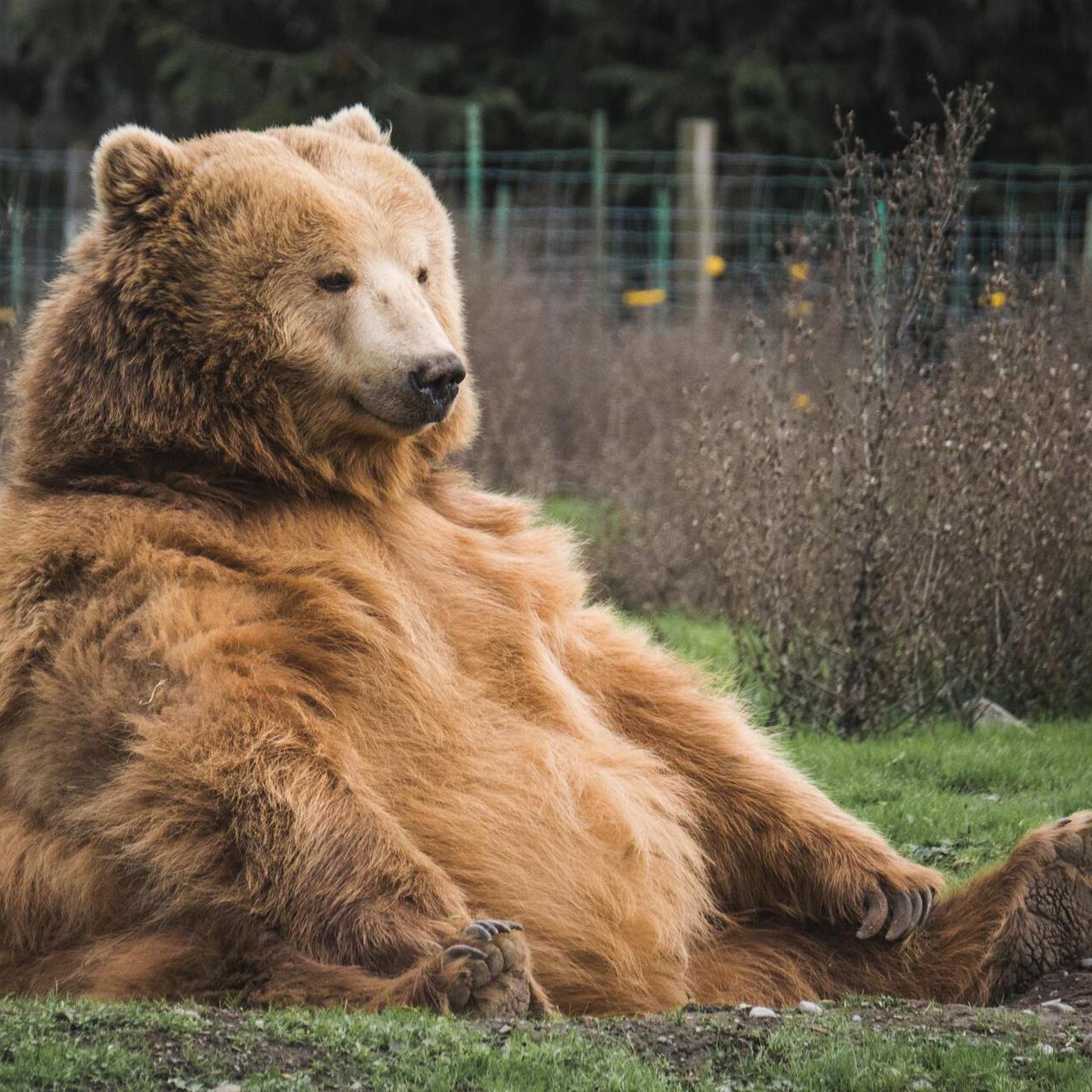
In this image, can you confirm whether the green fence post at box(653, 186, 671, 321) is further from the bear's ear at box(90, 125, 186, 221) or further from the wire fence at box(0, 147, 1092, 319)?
the bear's ear at box(90, 125, 186, 221)

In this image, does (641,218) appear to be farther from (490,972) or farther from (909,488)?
(490,972)

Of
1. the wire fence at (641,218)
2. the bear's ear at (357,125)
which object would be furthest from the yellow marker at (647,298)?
the bear's ear at (357,125)

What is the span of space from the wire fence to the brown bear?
7.92 metres

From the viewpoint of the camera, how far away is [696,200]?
14672 mm

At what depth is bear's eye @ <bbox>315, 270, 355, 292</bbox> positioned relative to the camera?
4.04 meters

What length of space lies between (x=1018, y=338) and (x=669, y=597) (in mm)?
3117

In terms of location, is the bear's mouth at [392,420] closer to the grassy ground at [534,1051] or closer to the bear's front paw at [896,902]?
the grassy ground at [534,1051]

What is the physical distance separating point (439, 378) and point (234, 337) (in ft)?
1.60

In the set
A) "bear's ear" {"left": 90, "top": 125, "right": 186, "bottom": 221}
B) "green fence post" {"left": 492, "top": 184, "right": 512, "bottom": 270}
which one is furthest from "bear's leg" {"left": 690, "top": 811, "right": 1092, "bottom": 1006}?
"green fence post" {"left": 492, "top": 184, "right": 512, "bottom": 270}

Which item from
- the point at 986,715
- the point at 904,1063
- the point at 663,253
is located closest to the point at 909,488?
the point at 986,715

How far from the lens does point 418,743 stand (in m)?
3.75

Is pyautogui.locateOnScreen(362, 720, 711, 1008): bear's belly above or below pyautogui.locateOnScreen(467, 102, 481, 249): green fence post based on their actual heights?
below

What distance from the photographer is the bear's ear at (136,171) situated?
4059 mm

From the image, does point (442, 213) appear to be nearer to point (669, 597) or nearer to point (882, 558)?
point (882, 558)
